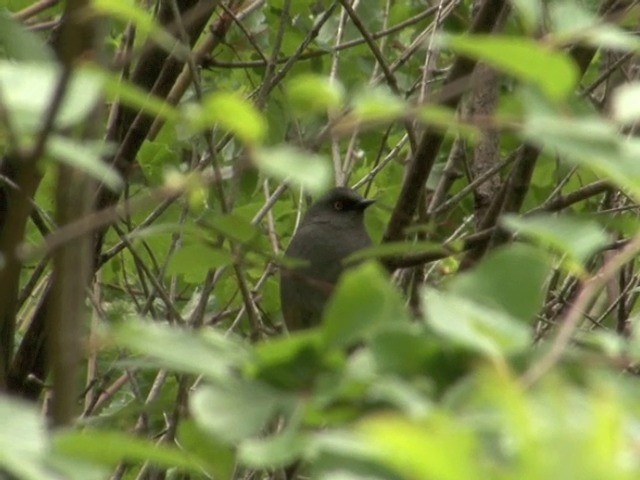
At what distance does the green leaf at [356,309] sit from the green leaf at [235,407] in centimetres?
9

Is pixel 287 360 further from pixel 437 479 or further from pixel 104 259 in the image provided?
pixel 104 259

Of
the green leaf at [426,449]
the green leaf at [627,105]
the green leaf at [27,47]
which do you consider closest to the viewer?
the green leaf at [426,449]

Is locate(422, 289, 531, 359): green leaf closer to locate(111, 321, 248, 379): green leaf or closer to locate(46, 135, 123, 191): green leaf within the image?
locate(111, 321, 248, 379): green leaf

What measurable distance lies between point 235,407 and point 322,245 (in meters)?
4.18

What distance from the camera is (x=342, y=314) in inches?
52.4

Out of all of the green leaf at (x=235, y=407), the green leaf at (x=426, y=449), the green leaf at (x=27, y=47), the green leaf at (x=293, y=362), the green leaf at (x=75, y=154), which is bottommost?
the green leaf at (x=426, y=449)

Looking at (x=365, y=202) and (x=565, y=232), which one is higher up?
(x=365, y=202)

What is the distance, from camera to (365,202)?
5.16 m

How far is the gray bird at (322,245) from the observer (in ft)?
16.5

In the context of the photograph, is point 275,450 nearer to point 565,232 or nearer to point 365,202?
point 565,232

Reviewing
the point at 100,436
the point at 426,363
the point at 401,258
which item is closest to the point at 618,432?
the point at 426,363

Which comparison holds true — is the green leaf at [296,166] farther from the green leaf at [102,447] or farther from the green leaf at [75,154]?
the green leaf at [102,447]

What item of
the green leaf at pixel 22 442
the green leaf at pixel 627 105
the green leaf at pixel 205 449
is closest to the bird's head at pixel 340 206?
the green leaf at pixel 205 449

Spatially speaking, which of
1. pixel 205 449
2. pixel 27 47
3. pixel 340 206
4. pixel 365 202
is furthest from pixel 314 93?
pixel 340 206
